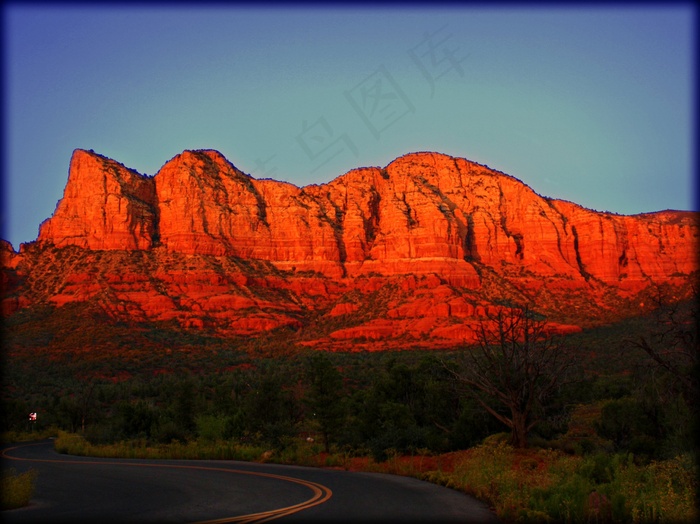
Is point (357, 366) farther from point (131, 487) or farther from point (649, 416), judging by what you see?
point (131, 487)

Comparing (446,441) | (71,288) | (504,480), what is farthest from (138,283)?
(504,480)

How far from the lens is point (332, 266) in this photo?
393 ft

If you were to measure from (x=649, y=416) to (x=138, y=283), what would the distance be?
8787 cm

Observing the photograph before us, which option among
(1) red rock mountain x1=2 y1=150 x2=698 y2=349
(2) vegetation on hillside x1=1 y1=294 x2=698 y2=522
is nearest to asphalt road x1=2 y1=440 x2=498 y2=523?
(2) vegetation on hillside x1=1 y1=294 x2=698 y2=522

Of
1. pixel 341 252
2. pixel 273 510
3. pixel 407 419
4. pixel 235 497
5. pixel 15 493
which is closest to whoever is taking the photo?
pixel 273 510

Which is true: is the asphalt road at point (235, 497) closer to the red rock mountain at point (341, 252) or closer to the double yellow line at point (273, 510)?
the double yellow line at point (273, 510)

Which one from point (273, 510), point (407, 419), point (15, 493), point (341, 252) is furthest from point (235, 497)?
point (341, 252)

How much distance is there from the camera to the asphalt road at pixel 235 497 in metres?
13.6

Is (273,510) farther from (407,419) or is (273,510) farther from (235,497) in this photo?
(407,419)

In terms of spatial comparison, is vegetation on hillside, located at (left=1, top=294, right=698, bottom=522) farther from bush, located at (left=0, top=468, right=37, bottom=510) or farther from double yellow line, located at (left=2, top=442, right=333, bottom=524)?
A: bush, located at (left=0, top=468, right=37, bottom=510)

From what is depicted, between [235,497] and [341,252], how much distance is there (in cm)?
10726

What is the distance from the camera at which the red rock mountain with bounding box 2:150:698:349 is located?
96.9m

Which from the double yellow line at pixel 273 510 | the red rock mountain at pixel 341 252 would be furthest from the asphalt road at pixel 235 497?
the red rock mountain at pixel 341 252

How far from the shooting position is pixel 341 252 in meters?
124
